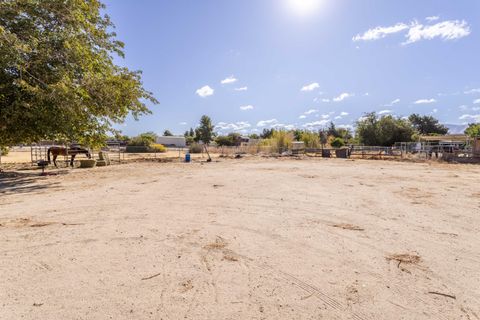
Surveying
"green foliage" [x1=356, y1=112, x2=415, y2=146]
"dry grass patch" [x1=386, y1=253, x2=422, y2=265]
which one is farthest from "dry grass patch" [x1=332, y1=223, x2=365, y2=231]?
"green foliage" [x1=356, y1=112, x2=415, y2=146]

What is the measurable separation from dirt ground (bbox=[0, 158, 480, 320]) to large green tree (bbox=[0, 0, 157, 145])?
4254 millimetres

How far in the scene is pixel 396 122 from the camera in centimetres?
4700

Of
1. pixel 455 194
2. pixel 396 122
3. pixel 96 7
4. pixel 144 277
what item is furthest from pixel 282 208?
pixel 396 122

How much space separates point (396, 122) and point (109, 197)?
46.6 meters

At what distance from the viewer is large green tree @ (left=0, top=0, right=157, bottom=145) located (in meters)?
11.1

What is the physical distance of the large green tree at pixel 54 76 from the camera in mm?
11141

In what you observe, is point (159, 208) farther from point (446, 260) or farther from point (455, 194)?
point (455, 194)

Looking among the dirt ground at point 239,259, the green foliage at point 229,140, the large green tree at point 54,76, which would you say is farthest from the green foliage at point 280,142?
the green foliage at point 229,140

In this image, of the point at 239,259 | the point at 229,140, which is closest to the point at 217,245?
the point at 239,259

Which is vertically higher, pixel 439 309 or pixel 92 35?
pixel 92 35

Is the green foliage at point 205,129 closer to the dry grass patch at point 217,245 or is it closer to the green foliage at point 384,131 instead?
the green foliage at point 384,131

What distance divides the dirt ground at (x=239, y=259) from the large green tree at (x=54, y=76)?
14.0ft

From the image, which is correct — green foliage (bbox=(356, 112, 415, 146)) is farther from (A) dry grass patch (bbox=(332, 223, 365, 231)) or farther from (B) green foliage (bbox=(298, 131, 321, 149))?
(A) dry grass patch (bbox=(332, 223, 365, 231))

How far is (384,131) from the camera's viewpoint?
46.4 m
